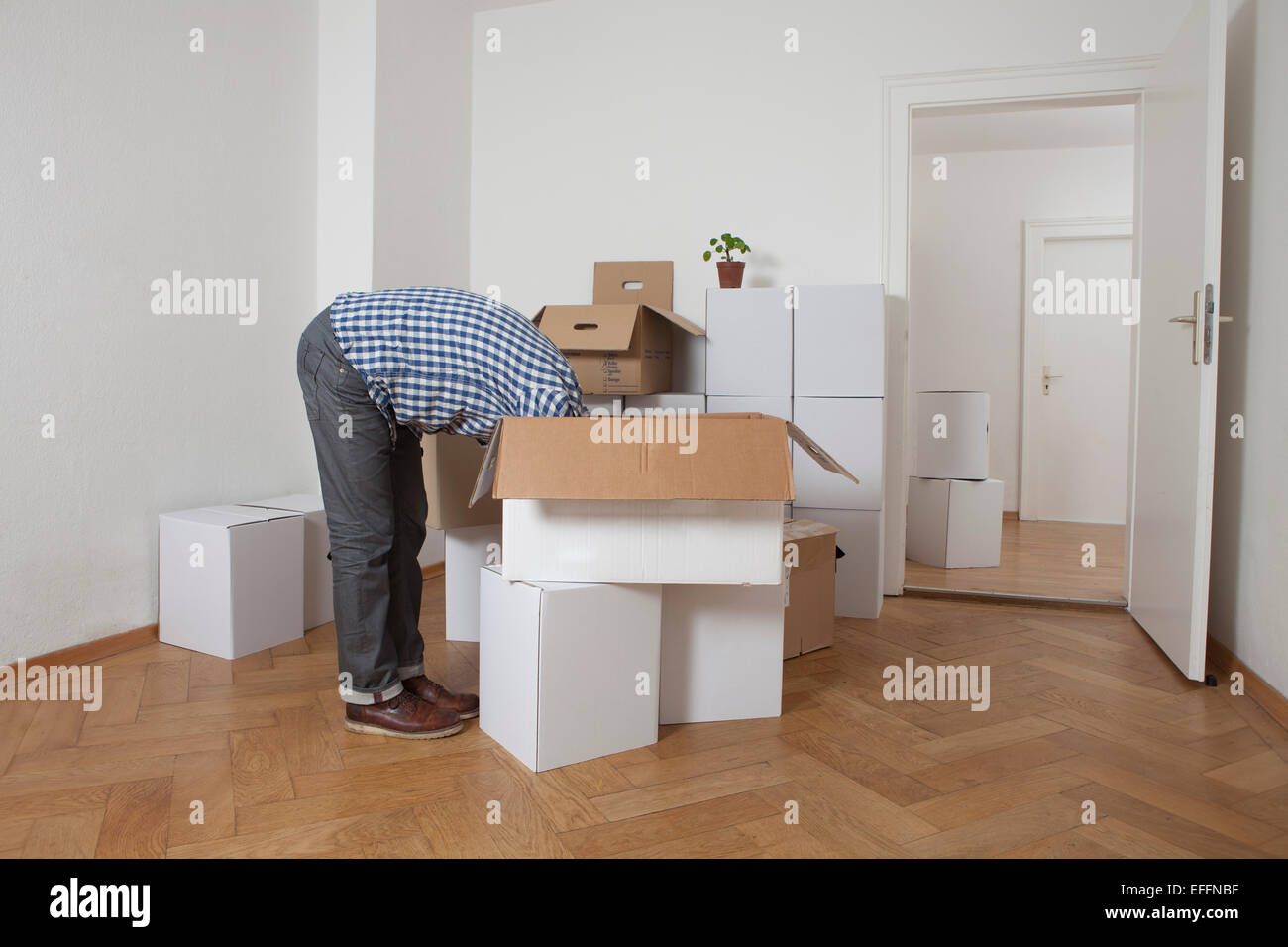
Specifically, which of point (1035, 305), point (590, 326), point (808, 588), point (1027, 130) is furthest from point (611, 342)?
point (1035, 305)

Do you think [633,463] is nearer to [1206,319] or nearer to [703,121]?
[1206,319]

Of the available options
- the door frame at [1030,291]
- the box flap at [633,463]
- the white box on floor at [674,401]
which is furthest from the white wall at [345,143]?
the door frame at [1030,291]

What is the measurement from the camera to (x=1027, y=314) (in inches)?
213

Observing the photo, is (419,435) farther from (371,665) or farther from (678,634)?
(678,634)

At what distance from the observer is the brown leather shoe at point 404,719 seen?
180cm

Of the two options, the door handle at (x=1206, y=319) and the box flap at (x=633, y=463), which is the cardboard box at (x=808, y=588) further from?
the door handle at (x=1206, y=319)

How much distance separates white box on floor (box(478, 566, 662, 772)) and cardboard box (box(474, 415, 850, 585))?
66 mm

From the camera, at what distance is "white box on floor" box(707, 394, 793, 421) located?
3.00 meters

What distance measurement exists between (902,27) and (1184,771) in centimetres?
269

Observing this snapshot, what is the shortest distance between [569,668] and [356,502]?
1.83ft

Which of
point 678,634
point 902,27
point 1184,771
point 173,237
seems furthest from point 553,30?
point 1184,771

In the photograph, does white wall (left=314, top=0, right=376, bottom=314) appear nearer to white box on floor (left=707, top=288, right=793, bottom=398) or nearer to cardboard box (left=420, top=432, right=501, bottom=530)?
cardboard box (left=420, top=432, right=501, bottom=530)

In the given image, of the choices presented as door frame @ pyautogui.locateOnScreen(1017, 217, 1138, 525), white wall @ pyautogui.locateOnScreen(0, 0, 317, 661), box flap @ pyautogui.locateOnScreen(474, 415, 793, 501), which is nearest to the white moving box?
white wall @ pyautogui.locateOnScreen(0, 0, 317, 661)
